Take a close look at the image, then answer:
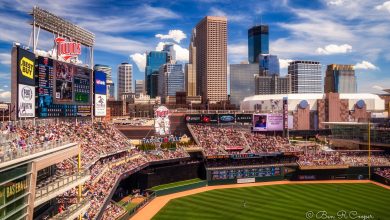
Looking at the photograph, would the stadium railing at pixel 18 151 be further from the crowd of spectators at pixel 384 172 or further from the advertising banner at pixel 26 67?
the crowd of spectators at pixel 384 172

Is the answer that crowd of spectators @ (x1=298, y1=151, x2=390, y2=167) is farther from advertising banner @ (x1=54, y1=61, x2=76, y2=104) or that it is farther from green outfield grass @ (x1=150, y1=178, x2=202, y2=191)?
advertising banner @ (x1=54, y1=61, x2=76, y2=104)

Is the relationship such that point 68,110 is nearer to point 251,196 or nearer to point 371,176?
point 251,196

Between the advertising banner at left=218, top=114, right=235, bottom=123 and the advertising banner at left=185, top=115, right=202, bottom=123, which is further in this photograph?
the advertising banner at left=218, top=114, right=235, bottom=123

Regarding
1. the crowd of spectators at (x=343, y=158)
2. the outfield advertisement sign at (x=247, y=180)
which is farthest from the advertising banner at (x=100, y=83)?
the crowd of spectators at (x=343, y=158)

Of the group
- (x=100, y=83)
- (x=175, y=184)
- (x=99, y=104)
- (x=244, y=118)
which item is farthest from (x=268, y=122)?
(x=100, y=83)

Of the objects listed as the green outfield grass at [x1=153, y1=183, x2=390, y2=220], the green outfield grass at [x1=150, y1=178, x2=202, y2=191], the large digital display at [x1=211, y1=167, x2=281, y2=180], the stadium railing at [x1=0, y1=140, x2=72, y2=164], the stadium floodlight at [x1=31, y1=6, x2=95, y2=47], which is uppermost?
the stadium floodlight at [x1=31, y1=6, x2=95, y2=47]

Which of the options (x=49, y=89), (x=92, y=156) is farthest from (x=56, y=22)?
(x=92, y=156)

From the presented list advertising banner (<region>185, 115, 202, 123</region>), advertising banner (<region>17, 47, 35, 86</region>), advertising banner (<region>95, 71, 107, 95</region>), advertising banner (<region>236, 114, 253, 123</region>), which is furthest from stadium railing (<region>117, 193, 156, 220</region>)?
advertising banner (<region>236, 114, 253, 123</region>)
